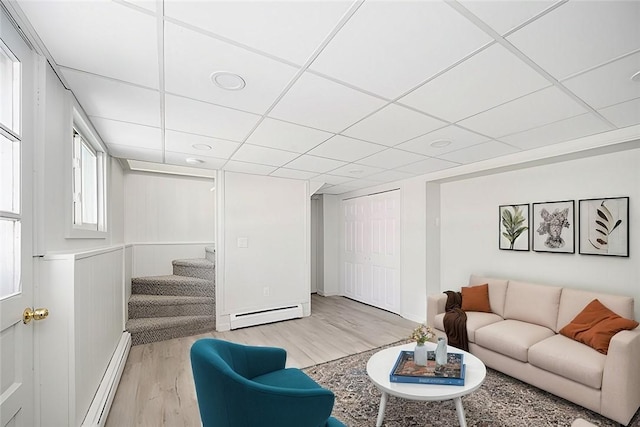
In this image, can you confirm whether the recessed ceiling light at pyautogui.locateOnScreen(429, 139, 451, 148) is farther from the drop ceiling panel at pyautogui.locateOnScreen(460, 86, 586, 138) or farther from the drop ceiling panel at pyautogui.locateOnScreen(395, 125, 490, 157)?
the drop ceiling panel at pyautogui.locateOnScreen(460, 86, 586, 138)

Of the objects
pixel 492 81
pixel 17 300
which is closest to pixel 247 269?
pixel 17 300

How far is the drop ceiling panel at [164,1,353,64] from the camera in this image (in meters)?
1.16

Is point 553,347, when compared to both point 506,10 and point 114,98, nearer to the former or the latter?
point 506,10

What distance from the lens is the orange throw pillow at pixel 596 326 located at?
2.28 metres

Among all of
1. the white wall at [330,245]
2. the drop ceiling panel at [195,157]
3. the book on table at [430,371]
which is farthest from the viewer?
the white wall at [330,245]

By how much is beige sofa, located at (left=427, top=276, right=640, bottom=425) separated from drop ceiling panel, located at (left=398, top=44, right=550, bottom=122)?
6.50ft

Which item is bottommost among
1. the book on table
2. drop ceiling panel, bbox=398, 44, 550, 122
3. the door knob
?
the book on table

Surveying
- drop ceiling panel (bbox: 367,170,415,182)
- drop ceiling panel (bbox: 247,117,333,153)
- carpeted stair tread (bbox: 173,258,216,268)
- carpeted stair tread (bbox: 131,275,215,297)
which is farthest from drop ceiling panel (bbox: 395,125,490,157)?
carpeted stair tread (bbox: 131,275,215,297)

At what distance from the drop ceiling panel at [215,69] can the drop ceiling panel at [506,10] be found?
36.1 inches

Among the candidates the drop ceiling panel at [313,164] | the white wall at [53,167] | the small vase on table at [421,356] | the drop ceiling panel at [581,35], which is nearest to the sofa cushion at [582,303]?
the small vase on table at [421,356]

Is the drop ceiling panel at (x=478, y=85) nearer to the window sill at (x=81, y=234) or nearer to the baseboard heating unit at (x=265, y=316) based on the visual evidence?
the window sill at (x=81, y=234)

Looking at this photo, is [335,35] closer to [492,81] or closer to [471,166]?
[492,81]

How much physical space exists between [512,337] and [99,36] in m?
3.72

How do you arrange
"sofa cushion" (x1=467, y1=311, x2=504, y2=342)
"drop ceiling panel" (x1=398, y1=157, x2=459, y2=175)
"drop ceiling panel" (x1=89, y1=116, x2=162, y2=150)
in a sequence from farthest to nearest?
"drop ceiling panel" (x1=398, y1=157, x2=459, y2=175), "sofa cushion" (x1=467, y1=311, x2=504, y2=342), "drop ceiling panel" (x1=89, y1=116, x2=162, y2=150)
